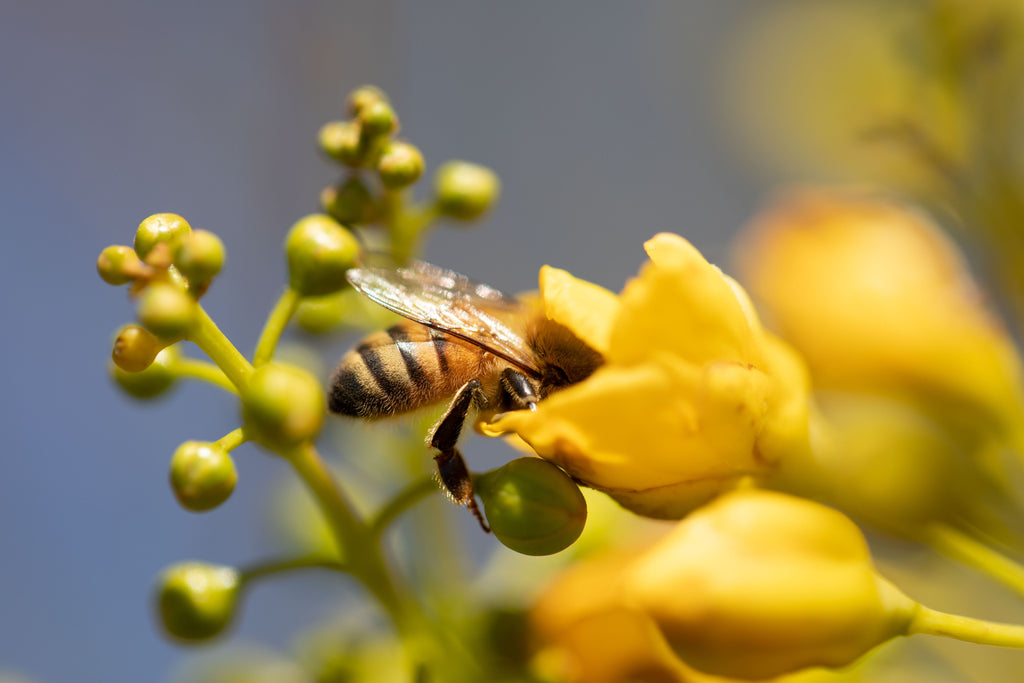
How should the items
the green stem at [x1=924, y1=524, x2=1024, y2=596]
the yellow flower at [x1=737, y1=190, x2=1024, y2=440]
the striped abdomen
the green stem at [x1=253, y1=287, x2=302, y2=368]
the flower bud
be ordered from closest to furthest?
1. the flower bud
2. the green stem at [x1=253, y1=287, x2=302, y2=368]
3. the green stem at [x1=924, y1=524, x2=1024, y2=596]
4. the striped abdomen
5. the yellow flower at [x1=737, y1=190, x2=1024, y2=440]

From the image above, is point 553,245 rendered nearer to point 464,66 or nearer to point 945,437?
point 464,66

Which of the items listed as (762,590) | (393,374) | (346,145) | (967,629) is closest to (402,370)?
(393,374)

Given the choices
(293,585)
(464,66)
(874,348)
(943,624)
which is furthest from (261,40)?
(943,624)

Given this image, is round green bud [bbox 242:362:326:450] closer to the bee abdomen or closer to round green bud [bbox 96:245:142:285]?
round green bud [bbox 96:245:142:285]

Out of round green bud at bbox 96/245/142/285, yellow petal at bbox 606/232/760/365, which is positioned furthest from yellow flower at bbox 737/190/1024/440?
round green bud at bbox 96/245/142/285

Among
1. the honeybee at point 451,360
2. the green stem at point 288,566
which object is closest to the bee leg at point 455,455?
the honeybee at point 451,360

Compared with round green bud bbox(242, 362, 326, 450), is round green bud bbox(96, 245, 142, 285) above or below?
above
